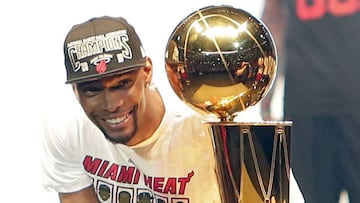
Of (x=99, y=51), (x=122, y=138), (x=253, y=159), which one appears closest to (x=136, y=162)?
(x=122, y=138)

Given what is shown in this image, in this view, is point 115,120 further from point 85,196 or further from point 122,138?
point 85,196

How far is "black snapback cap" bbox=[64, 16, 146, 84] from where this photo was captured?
3.47ft

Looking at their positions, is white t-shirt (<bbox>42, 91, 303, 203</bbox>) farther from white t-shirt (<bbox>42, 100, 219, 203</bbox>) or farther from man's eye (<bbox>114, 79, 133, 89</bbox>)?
man's eye (<bbox>114, 79, 133, 89</bbox>)

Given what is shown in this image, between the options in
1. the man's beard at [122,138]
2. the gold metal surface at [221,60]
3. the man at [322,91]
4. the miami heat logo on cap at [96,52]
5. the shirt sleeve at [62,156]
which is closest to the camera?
the gold metal surface at [221,60]

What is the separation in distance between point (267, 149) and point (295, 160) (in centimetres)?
68

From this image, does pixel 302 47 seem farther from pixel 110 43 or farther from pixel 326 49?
pixel 110 43

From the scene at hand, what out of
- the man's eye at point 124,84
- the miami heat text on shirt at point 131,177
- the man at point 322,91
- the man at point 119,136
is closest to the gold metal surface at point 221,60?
the man at point 119,136

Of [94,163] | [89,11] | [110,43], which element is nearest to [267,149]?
[110,43]

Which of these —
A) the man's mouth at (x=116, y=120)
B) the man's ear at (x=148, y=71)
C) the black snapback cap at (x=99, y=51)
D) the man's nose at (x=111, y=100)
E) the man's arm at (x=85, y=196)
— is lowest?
the man's arm at (x=85, y=196)

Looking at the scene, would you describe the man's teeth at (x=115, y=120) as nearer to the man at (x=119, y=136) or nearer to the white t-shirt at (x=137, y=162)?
the man at (x=119, y=136)

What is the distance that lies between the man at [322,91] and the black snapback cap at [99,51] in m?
0.52

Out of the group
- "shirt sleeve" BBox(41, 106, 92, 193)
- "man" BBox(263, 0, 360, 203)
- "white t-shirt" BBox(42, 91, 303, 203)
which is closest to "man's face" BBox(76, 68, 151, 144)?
"white t-shirt" BBox(42, 91, 303, 203)

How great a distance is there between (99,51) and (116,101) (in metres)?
0.10

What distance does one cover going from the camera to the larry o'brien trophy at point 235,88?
86 centimetres
